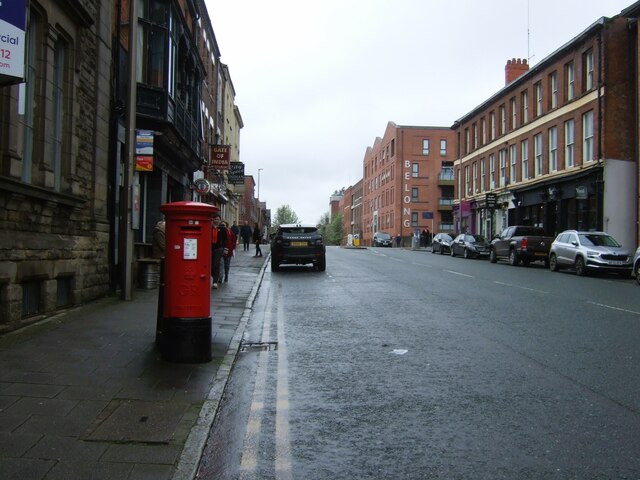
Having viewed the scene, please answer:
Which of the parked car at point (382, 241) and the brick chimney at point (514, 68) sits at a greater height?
the brick chimney at point (514, 68)

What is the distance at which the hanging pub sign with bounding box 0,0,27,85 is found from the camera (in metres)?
4.19

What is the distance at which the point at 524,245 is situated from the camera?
25.0 metres

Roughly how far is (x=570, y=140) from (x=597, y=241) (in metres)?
11.4

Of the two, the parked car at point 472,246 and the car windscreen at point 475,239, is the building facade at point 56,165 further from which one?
the car windscreen at point 475,239

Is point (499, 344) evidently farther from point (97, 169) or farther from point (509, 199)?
point (509, 199)

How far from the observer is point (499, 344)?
7285mm

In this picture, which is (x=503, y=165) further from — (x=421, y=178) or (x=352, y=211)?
(x=352, y=211)

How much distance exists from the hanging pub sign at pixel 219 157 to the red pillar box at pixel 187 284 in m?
23.4

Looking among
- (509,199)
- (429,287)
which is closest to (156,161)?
(429,287)

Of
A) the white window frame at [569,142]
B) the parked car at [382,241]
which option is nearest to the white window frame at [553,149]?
the white window frame at [569,142]

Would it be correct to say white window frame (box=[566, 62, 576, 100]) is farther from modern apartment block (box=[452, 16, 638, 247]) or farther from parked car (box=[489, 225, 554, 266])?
parked car (box=[489, 225, 554, 266])

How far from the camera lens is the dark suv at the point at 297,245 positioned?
19.3 m

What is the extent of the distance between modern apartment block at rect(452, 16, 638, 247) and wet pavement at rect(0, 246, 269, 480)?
24.2 meters

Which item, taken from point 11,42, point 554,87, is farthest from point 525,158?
point 11,42
